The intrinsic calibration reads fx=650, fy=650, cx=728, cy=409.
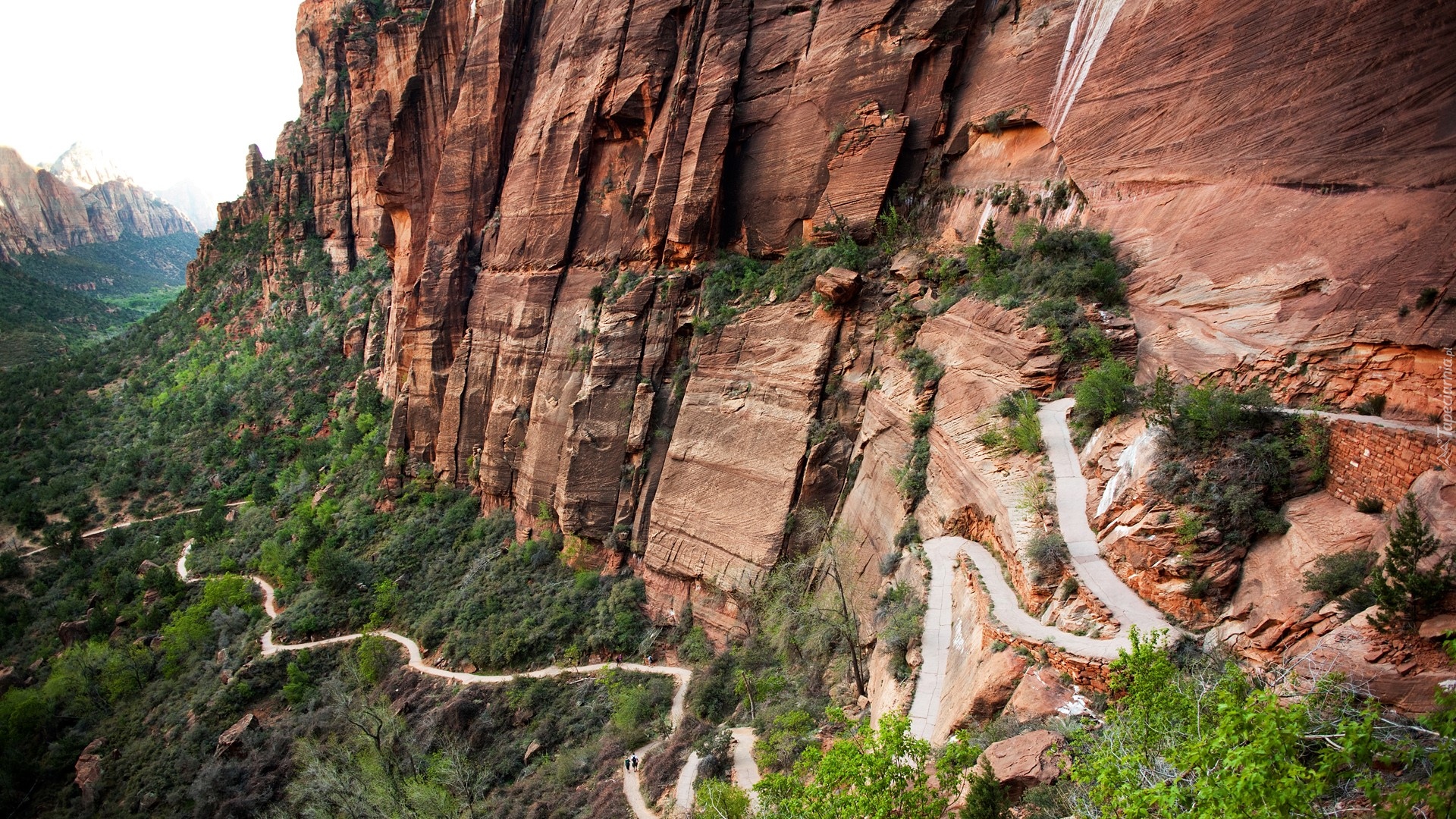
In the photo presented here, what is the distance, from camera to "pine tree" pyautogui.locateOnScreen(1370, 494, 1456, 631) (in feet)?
23.7

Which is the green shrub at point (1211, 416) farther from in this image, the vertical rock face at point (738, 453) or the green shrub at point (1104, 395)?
the vertical rock face at point (738, 453)

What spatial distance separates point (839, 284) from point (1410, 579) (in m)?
17.2

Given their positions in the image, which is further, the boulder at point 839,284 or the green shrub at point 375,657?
the green shrub at point 375,657

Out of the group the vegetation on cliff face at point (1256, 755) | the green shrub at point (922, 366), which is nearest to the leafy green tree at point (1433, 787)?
the vegetation on cliff face at point (1256, 755)

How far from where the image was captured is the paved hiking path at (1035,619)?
10.5 m

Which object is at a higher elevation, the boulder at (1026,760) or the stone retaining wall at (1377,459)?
the stone retaining wall at (1377,459)

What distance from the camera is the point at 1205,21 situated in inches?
611

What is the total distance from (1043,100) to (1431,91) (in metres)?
10.6

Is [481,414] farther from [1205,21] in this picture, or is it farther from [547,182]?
[1205,21]

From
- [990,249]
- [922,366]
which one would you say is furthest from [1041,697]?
[990,249]

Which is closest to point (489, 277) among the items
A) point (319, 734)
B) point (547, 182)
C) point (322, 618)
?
point (547, 182)

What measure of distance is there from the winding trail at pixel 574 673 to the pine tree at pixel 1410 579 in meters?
15.4

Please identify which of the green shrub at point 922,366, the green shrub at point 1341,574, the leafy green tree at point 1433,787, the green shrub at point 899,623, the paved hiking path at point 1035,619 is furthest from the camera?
the green shrub at point 922,366

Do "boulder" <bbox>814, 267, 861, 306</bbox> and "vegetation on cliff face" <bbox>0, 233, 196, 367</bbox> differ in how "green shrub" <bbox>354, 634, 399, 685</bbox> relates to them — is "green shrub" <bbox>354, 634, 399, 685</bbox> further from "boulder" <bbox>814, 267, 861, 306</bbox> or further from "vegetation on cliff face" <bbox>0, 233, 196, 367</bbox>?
"vegetation on cliff face" <bbox>0, 233, 196, 367</bbox>
